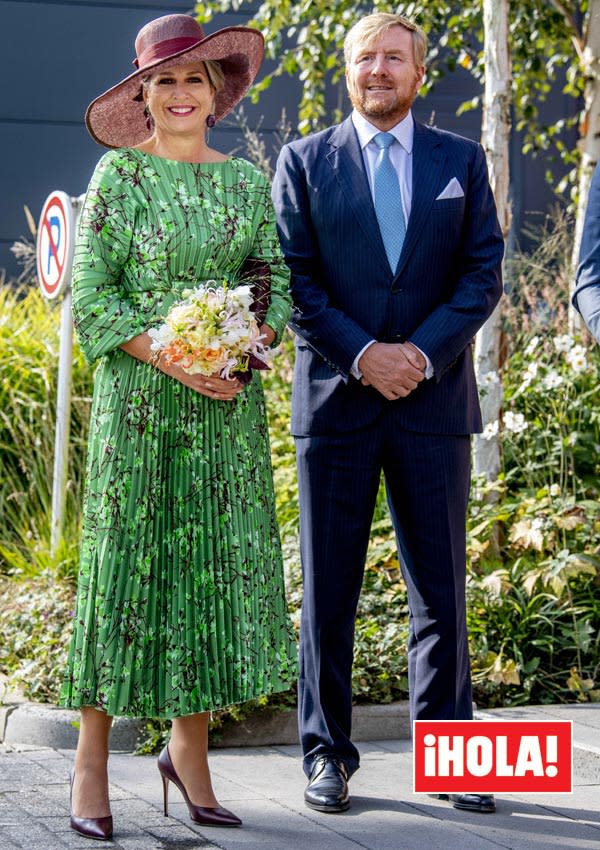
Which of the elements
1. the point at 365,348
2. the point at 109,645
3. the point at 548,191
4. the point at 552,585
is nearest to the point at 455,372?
the point at 365,348

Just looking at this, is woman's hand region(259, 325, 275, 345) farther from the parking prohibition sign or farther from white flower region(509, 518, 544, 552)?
the parking prohibition sign

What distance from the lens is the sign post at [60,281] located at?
717 cm

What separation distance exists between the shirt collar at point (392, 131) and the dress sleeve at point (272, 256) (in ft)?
1.56

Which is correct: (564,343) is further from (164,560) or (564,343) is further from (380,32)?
(164,560)

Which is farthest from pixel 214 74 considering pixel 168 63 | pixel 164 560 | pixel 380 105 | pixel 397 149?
pixel 164 560

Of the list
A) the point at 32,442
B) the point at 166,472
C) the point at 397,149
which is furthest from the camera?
the point at 32,442

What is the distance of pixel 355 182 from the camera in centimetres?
433

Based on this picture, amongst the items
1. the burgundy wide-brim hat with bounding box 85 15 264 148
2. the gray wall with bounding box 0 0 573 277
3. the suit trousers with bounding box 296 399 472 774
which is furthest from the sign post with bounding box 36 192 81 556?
the gray wall with bounding box 0 0 573 277

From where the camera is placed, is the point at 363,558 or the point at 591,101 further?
the point at 591,101

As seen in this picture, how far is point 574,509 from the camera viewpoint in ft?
20.6

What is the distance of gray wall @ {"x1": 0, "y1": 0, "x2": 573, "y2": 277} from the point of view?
14.5 metres

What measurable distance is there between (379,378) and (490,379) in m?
2.63

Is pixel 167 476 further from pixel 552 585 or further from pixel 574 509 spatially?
pixel 574 509

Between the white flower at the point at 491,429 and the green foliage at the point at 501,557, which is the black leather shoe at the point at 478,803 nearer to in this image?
the green foliage at the point at 501,557
